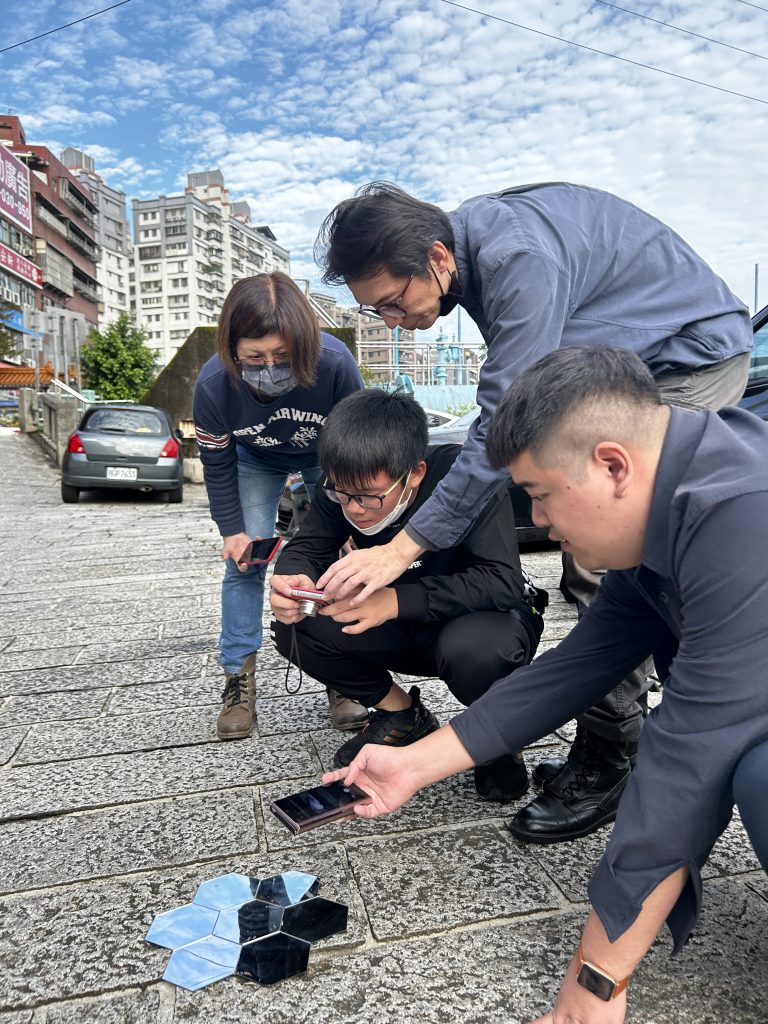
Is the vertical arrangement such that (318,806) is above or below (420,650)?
below

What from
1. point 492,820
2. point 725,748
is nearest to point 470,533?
point 492,820

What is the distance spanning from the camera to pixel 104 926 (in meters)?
1.69

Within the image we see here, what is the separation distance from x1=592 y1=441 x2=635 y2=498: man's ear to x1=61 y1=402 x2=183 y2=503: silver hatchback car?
1041cm

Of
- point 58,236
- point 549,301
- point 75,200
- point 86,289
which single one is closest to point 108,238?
point 86,289

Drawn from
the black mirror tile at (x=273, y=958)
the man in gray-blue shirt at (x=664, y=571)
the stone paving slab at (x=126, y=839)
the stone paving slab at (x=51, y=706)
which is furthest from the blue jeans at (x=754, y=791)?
the stone paving slab at (x=51, y=706)

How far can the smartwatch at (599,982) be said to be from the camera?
124 centimetres

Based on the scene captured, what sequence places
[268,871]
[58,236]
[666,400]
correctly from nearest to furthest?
[268,871], [666,400], [58,236]

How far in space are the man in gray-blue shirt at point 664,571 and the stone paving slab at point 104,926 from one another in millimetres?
644

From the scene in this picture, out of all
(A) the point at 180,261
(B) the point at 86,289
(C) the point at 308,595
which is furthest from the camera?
(A) the point at 180,261

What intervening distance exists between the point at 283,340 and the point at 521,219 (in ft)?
2.86

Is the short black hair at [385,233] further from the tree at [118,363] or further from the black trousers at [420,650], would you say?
the tree at [118,363]

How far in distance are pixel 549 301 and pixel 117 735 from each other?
2.05 meters

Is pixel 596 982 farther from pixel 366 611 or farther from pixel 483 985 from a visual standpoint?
pixel 366 611

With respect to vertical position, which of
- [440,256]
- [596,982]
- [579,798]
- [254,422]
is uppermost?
[440,256]
